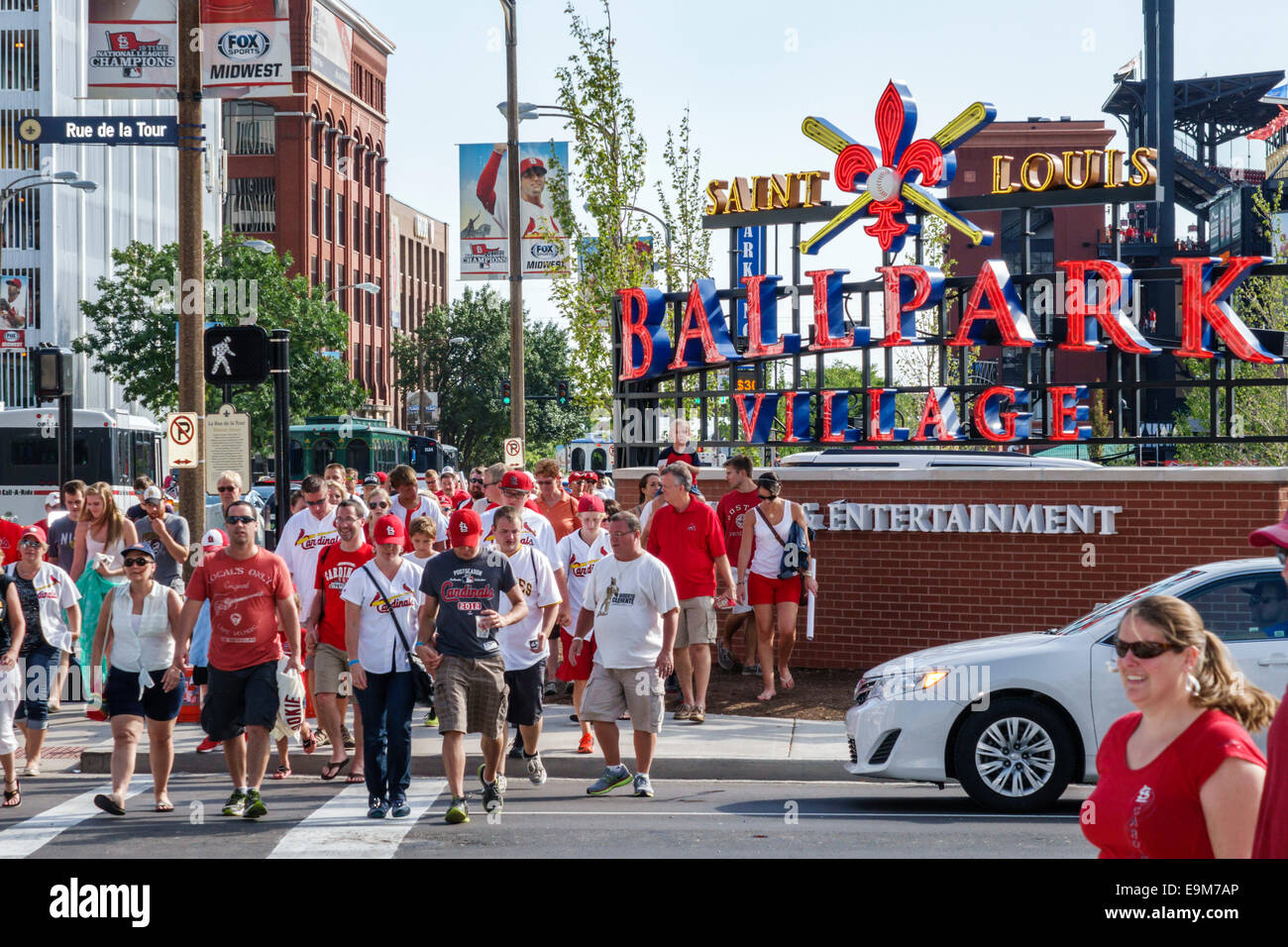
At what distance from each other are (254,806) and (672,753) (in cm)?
338

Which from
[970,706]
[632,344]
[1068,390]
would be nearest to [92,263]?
[632,344]

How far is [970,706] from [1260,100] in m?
77.3

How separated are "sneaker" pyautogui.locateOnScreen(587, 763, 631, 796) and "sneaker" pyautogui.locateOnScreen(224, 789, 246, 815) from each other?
2.24 metres

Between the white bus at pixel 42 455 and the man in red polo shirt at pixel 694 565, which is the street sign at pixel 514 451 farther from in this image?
the man in red polo shirt at pixel 694 565

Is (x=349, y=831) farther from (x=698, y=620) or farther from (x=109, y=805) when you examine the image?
(x=698, y=620)

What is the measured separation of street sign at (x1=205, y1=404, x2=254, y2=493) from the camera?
43.9 feet

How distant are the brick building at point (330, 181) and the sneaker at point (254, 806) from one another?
6750 cm

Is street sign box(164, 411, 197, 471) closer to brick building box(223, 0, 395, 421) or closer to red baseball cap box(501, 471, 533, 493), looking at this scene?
red baseball cap box(501, 471, 533, 493)

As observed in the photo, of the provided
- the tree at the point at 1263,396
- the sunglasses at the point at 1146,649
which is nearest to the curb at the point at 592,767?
the sunglasses at the point at 1146,649

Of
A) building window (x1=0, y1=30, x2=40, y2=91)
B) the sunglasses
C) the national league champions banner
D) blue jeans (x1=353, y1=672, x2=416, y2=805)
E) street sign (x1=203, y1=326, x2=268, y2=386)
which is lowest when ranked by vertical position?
blue jeans (x1=353, y1=672, x2=416, y2=805)

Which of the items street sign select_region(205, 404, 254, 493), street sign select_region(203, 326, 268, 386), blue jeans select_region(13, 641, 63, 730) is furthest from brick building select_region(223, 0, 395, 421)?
blue jeans select_region(13, 641, 63, 730)
